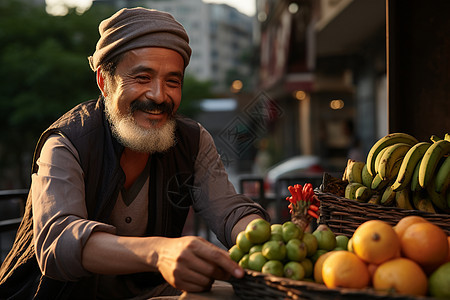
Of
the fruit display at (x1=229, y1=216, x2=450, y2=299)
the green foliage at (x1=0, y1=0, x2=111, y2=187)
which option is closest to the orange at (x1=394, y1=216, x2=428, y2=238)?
the fruit display at (x1=229, y1=216, x2=450, y2=299)

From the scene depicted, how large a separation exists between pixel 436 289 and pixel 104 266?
3.56ft

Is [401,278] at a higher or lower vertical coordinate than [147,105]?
lower

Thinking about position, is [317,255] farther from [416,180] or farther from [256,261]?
[416,180]

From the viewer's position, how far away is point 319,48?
1405cm

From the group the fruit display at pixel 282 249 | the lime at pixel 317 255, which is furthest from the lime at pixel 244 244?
the lime at pixel 317 255

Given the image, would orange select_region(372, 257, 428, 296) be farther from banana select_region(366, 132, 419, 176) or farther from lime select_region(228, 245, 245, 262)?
banana select_region(366, 132, 419, 176)

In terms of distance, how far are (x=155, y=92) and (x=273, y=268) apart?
104 centimetres

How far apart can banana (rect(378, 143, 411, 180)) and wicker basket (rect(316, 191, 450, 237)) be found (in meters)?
0.20

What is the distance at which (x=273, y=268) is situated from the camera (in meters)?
1.55

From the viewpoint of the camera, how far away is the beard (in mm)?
2285

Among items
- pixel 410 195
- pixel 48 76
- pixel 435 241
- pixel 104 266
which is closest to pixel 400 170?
pixel 410 195

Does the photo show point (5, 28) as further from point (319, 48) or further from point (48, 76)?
point (319, 48)

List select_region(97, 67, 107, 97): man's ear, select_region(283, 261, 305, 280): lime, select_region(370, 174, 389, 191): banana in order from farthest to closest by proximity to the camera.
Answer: select_region(97, 67, 107, 97): man's ear < select_region(370, 174, 389, 191): banana < select_region(283, 261, 305, 280): lime

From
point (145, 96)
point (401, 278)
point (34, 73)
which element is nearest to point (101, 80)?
point (145, 96)
